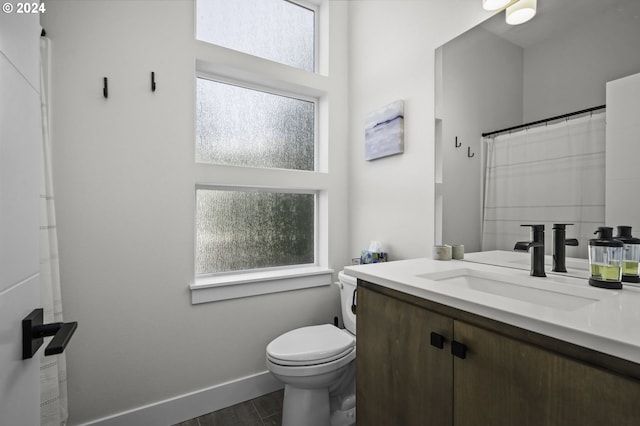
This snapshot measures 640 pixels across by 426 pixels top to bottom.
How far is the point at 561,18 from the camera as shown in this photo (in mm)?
1139

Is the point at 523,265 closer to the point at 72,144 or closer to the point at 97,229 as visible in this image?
the point at 97,229

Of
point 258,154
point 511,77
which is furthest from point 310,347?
point 511,77

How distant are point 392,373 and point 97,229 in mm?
1459

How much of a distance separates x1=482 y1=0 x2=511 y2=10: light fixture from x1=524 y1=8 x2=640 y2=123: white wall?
23 centimetres

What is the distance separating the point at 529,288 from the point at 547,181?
0.44 meters

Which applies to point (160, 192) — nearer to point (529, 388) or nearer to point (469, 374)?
point (469, 374)

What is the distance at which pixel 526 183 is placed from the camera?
1.24 m

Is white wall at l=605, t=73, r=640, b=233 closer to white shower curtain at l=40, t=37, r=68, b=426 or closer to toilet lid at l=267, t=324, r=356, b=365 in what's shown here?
toilet lid at l=267, t=324, r=356, b=365

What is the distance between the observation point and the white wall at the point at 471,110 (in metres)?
1.29

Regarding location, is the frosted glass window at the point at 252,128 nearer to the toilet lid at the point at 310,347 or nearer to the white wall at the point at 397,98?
the white wall at the point at 397,98

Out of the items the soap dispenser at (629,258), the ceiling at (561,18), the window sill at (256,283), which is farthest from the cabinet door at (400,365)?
the ceiling at (561,18)

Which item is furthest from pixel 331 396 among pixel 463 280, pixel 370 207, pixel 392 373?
pixel 370 207

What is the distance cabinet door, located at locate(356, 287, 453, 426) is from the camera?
2.89 ft

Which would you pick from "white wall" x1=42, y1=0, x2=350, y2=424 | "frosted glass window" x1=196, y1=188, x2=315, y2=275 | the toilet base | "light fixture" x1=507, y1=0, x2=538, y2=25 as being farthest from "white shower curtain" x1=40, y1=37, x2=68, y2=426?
"light fixture" x1=507, y1=0, x2=538, y2=25
